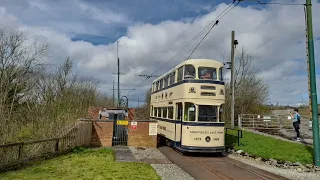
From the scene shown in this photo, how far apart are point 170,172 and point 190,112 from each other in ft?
17.1

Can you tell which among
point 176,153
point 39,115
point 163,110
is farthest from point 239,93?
point 39,115

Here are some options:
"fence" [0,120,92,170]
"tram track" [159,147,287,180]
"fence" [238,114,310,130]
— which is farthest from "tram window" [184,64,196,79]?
"fence" [238,114,310,130]

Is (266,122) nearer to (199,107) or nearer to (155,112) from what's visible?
(155,112)

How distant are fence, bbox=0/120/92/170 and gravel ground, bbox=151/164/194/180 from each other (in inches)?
189

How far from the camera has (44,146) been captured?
13.3 meters

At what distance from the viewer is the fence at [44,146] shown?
35.0ft

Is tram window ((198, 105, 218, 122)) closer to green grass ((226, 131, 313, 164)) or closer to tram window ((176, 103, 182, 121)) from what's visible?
tram window ((176, 103, 182, 121))

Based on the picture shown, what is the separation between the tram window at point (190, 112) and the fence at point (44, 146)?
18.9ft

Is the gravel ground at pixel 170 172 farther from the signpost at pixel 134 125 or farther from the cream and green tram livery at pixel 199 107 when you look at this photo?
the signpost at pixel 134 125

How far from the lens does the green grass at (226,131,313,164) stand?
44.7ft

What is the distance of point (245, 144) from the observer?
18156 millimetres

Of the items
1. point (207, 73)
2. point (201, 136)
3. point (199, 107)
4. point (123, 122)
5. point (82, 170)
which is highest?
point (207, 73)

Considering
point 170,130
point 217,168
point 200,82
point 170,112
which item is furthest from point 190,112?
point 217,168

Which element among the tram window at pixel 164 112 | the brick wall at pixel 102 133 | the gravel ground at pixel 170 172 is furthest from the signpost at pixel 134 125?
the gravel ground at pixel 170 172
